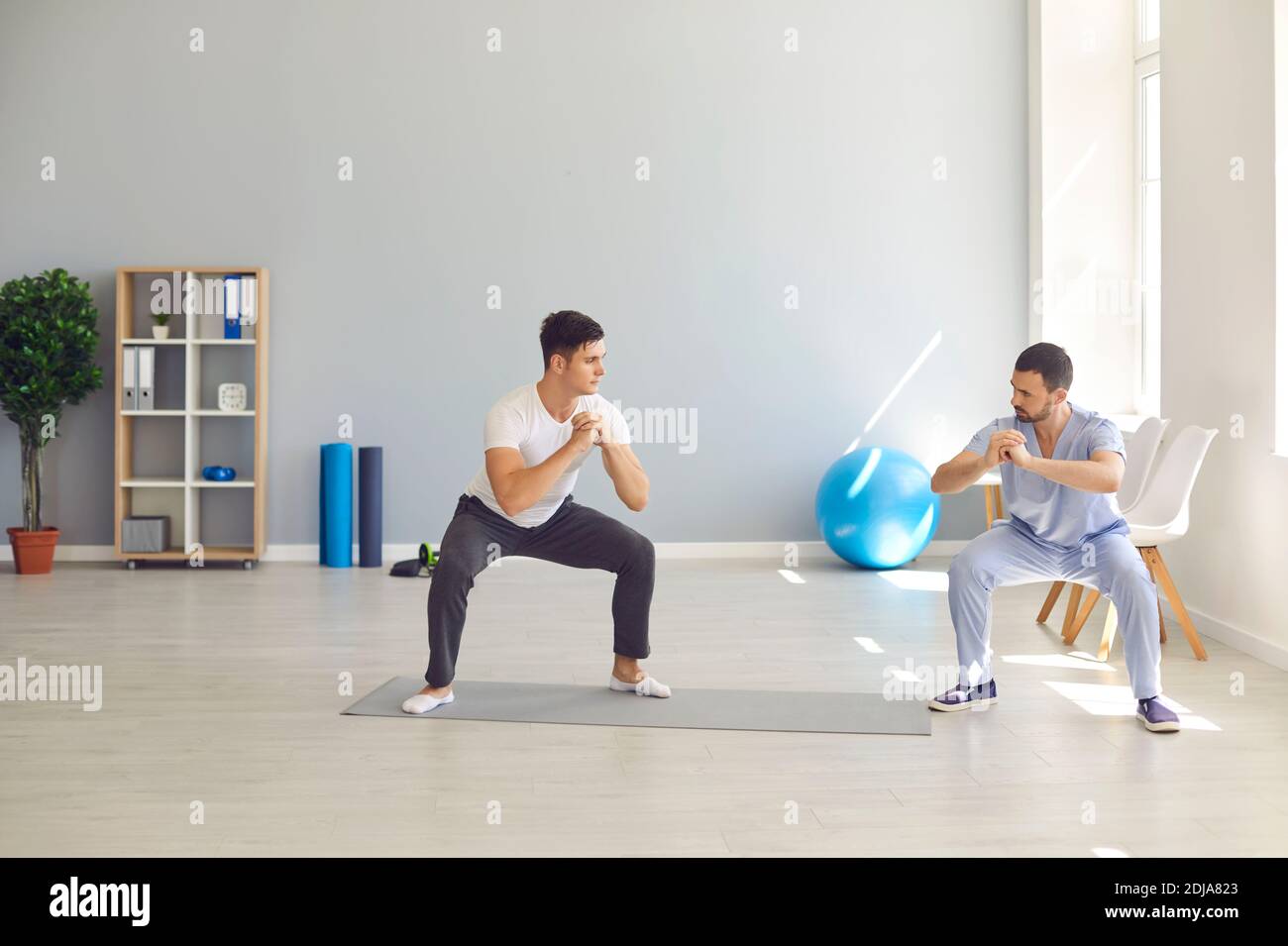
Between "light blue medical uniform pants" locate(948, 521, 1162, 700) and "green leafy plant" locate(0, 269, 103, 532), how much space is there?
4404mm

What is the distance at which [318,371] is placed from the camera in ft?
21.9

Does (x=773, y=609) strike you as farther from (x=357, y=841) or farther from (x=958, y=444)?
(x=357, y=841)

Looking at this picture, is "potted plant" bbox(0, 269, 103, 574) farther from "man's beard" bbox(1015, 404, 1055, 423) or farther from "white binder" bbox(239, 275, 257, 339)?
"man's beard" bbox(1015, 404, 1055, 423)

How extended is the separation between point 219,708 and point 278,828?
1.10 metres

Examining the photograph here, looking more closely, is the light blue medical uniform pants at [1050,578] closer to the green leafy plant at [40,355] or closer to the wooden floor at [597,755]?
the wooden floor at [597,755]

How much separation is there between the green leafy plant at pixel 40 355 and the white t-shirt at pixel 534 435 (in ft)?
10.4

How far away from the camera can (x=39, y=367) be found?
20.0 feet

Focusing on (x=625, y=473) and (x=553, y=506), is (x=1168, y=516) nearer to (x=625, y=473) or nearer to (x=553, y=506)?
(x=625, y=473)

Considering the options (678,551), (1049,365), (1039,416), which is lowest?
(678,551)

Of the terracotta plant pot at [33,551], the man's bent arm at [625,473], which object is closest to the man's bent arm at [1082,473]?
the man's bent arm at [625,473]

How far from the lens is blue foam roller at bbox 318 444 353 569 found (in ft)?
21.2

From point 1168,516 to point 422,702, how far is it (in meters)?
2.60

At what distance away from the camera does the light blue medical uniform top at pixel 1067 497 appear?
3.69 m

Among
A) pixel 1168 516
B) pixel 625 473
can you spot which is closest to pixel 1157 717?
pixel 1168 516
